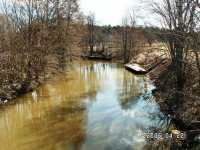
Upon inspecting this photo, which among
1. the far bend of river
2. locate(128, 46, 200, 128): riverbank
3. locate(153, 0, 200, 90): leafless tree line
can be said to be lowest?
the far bend of river

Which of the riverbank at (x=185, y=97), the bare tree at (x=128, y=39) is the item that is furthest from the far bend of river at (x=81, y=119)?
the bare tree at (x=128, y=39)

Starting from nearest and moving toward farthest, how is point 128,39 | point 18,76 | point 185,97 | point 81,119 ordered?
1. point 185,97
2. point 81,119
3. point 18,76
4. point 128,39

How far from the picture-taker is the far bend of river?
11.6m

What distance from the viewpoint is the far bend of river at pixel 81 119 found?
11555mm

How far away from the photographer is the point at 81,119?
14.6m

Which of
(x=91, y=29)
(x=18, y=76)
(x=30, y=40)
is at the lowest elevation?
(x=18, y=76)

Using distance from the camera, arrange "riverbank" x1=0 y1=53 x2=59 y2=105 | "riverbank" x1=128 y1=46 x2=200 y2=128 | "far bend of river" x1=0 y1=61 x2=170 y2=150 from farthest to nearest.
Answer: "riverbank" x1=0 y1=53 x2=59 y2=105 → "riverbank" x1=128 y1=46 x2=200 y2=128 → "far bend of river" x1=0 y1=61 x2=170 y2=150

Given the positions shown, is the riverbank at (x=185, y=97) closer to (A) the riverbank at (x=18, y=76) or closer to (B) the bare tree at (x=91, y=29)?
(A) the riverbank at (x=18, y=76)

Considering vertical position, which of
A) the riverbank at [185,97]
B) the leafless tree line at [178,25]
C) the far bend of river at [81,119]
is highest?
the leafless tree line at [178,25]

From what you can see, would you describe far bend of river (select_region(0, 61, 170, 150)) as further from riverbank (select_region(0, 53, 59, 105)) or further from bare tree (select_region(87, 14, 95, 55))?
bare tree (select_region(87, 14, 95, 55))

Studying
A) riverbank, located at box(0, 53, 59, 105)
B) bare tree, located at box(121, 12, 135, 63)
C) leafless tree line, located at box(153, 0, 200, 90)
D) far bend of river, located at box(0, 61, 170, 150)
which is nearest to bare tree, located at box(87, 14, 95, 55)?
bare tree, located at box(121, 12, 135, 63)

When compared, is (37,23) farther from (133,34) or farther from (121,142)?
(133,34)

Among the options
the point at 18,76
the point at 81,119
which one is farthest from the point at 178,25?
the point at 18,76

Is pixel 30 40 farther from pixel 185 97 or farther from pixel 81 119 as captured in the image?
pixel 185 97
